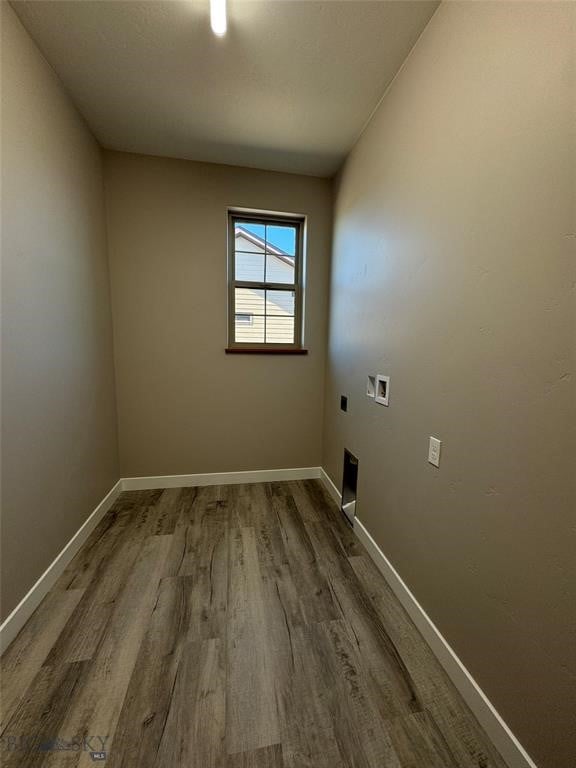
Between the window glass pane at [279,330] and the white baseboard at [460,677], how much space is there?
72.1 inches

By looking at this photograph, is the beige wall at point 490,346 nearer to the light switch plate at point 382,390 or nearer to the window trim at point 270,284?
the light switch plate at point 382,390

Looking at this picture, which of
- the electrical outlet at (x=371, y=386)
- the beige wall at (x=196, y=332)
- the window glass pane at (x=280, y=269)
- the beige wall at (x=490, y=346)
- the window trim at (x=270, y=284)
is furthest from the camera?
the window glass pane at (x=280, y=269)

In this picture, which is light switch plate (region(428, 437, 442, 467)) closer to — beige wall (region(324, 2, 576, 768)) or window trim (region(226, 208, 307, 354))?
beige wall (region(324, 2, 576, 768))

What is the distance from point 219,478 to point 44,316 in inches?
72.8

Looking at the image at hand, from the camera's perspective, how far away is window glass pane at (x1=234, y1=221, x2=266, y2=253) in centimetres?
265

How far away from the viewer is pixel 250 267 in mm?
2686

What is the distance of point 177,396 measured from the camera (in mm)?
2635

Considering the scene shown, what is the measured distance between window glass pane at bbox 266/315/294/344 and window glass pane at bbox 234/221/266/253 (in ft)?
2.05

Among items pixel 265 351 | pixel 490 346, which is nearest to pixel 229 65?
pixel 265 351

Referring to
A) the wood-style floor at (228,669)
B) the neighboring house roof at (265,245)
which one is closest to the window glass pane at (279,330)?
the neighboring house roof at (265,245)

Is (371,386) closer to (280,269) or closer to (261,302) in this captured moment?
(261,302)

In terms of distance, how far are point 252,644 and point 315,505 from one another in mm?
1227

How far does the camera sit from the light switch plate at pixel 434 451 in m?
1.30

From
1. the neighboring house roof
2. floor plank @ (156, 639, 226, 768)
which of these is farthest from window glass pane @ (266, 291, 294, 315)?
floor plank @ (156, 639, 226, 768)
